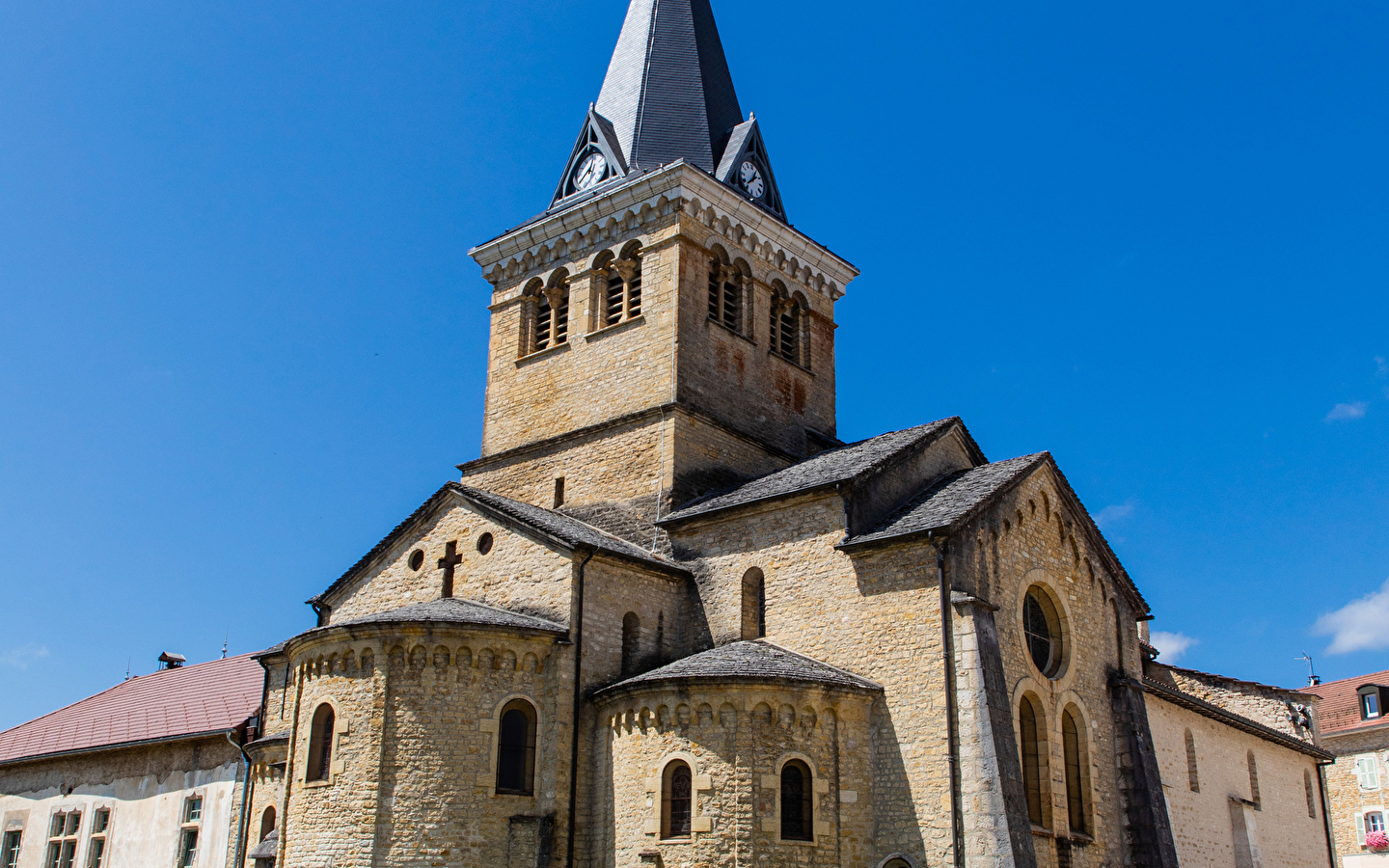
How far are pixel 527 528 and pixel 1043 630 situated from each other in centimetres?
926

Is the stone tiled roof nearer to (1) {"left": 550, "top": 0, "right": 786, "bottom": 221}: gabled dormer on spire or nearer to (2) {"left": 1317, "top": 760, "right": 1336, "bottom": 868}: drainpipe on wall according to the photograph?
(1) {"left": 550, "top": 0, "right": 786, "bottom": 221}: gabled dormer on spire

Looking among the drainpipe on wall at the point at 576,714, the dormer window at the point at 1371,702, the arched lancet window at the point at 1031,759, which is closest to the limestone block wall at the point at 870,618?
the arched lancet window at the point at 1031,759

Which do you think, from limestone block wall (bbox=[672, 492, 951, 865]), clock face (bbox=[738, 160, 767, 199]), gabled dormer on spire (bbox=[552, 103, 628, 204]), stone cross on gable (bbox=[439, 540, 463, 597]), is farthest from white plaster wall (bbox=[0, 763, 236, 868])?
clock face (bbox=[738, 160, 767, 199])

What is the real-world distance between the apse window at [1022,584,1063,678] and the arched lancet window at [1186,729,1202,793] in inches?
219

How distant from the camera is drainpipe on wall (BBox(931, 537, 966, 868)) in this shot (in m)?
17.5

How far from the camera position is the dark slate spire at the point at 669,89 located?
29234 mm

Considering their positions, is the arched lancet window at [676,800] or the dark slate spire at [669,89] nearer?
the arched lancet window at [676,800]

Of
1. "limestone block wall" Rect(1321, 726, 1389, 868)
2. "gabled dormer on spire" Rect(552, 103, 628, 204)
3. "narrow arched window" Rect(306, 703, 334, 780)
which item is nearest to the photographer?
"narrow arched window" Rect(306, 703, 334, 780)

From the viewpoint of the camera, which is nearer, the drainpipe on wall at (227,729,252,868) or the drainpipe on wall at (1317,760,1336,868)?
the drainpipe on wall at (227,729,252,868)

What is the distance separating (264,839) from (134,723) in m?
9.30

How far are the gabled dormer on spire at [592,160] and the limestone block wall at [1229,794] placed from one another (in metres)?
16.6

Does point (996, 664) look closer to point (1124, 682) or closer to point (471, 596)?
point (1124, 682)

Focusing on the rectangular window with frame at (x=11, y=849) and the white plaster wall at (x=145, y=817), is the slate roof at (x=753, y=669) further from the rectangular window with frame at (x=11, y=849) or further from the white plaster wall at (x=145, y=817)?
the rectangular window with frame at (x=11, y=849)

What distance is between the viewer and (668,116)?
97.0 feet
